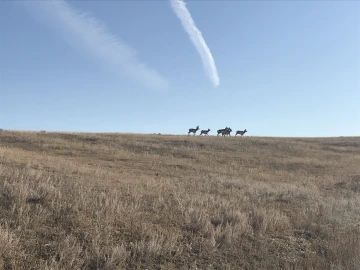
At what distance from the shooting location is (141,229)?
29.5ft

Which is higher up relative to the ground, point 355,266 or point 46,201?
point 46,201

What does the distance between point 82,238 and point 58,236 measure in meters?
0.47

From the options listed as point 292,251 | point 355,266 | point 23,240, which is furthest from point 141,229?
point 355,266

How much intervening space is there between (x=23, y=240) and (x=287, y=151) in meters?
39.7

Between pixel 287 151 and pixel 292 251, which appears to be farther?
pixel 287 151

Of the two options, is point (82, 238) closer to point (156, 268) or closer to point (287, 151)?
point (156, 268)

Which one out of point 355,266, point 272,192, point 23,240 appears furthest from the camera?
point 272,192

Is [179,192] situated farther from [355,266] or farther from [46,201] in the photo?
[355,266]

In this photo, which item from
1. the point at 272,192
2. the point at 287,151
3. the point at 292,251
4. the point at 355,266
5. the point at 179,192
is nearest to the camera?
the point at 355,266

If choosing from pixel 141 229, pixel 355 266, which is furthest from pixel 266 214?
pixel 141 229

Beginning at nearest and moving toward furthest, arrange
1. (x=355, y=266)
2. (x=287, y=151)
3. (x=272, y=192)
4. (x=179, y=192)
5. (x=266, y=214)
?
(x=355, y=266) < (x=266, y=214) < (x=179, y=192) < (x=272, y=192) < (x=287, y=151)

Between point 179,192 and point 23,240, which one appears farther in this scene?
point 179,192

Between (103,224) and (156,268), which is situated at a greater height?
(103,224)

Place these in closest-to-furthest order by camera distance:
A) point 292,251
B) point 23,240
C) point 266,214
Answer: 1. point 23,240
2. point 292,251
3. point 266,214
